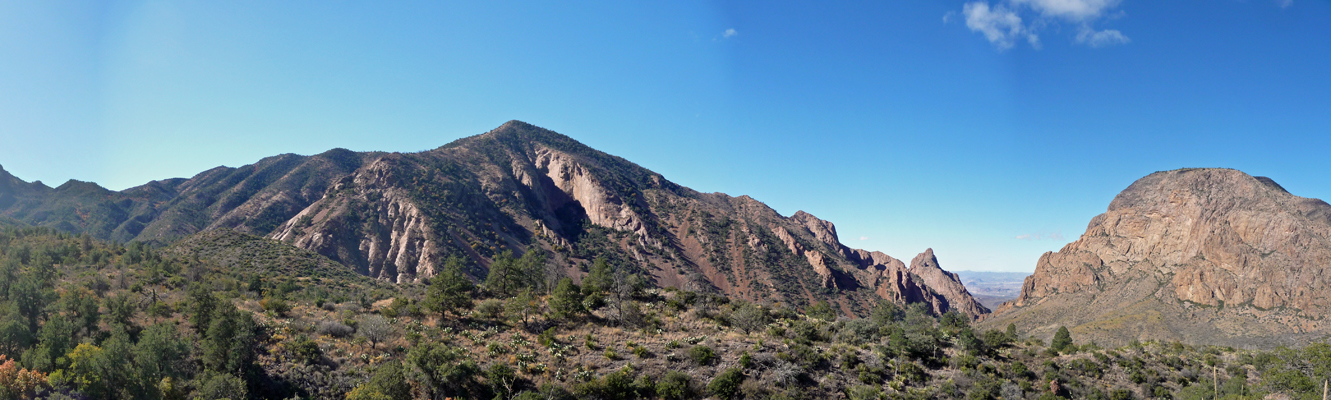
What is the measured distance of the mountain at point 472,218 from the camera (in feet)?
304

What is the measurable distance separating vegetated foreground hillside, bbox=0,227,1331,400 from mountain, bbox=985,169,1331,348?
2379 inches

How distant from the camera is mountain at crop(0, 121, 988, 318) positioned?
9262cm

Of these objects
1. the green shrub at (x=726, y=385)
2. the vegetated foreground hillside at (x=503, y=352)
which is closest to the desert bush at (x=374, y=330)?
the vegetated foreground hillside at (x=503, y=352)

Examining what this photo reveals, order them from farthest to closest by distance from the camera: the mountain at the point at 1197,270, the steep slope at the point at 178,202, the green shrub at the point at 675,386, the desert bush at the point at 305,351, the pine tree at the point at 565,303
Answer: the steep slope at the point at 178,202 → the mountain at the point at 1197,270 → the pine tree at the point at 565,303 → the desert bush at the point at 305,351 → the green shrub at the point at 675,386

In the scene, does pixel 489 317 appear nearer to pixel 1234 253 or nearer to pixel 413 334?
pixel 413 334

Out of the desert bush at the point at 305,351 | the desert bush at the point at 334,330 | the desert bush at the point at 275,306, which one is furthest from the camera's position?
the desert bush at the point at 275,306

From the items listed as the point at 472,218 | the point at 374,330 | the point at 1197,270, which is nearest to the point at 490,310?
the point at 374,330

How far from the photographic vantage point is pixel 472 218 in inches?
4368

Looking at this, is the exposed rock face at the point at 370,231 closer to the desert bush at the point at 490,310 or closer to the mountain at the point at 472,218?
the mountain at the point at 472,218

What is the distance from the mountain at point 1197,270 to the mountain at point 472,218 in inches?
1462

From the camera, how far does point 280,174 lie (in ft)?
407

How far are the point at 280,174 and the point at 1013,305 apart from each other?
8001 inches

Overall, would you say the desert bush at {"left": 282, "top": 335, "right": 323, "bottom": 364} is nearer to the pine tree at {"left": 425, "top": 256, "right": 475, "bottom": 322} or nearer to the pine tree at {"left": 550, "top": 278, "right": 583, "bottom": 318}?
the pine tree at {"left": 425, "top": 256, "right": 475, "bottom": 322}

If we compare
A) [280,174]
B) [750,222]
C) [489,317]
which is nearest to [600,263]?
[489,317]
